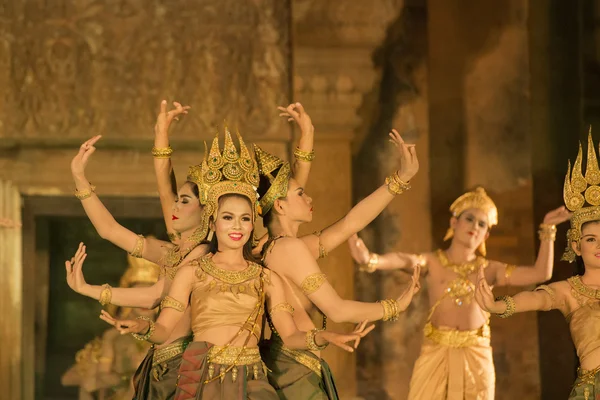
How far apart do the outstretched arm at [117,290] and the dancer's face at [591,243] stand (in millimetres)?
1597

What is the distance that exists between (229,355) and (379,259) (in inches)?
61.1

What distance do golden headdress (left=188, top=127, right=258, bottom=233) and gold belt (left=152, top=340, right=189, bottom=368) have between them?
0.47m

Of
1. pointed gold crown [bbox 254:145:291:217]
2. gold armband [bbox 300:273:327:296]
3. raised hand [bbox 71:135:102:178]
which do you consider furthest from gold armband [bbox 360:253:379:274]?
raised hand [bbox 71:135:102:178]

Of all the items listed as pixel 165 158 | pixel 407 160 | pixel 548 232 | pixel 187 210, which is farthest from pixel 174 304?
pixel 548 232

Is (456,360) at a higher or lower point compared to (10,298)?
lower

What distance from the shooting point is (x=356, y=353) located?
651 cm

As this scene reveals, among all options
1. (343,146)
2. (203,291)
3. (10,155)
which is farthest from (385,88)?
(203,291)

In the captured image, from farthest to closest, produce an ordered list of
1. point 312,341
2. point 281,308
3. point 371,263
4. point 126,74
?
point 126,74
point 371,263
point 281,308
point 312,341

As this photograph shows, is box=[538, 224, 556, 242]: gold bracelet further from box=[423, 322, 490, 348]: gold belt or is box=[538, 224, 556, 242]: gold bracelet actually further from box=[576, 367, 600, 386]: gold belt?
box=[576, 367, 600, 386]: gold belt

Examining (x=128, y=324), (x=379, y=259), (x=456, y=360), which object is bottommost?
(x=456, y=360)

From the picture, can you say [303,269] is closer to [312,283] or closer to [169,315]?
[312,283]

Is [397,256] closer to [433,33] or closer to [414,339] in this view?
[414,339]

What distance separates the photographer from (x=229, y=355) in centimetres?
423

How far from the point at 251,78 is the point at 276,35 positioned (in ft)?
0.90
